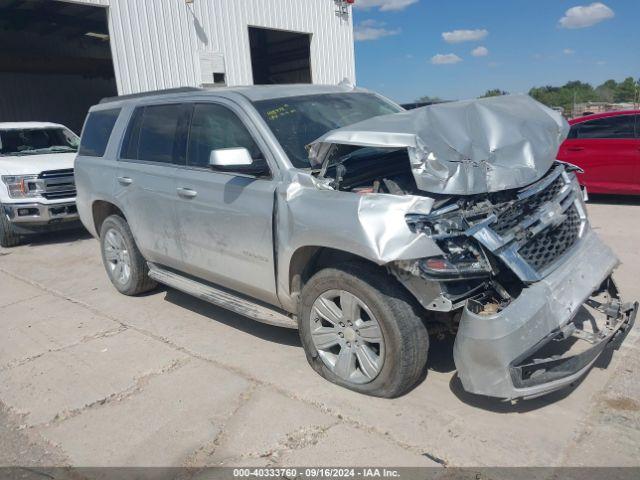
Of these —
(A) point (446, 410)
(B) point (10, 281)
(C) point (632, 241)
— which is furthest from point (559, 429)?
(B) point (10, 281)

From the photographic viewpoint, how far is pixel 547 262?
3275 millimetres

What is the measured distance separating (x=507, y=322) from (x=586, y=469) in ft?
2.55

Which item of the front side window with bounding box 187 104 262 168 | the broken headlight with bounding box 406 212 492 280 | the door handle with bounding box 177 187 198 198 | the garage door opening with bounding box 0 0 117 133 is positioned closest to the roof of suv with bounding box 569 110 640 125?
the front side window with bounding box 187 104 262 168

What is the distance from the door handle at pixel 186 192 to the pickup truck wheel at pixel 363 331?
1.34 m

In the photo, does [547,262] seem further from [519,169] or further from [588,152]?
[588,152]

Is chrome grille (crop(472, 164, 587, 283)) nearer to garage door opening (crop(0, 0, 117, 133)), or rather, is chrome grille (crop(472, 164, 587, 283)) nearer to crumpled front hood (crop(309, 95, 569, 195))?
crumpled front hood (crop(309, 95, 569, 195))

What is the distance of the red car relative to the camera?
8.47 meters

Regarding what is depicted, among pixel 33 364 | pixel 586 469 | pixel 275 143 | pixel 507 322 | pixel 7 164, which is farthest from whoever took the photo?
pixel 7 164

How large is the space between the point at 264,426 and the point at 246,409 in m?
0.25

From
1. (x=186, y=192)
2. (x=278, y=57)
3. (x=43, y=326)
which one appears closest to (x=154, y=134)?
(x=186, y=192)

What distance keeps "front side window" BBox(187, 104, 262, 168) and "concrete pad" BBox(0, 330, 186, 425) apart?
5.17ft

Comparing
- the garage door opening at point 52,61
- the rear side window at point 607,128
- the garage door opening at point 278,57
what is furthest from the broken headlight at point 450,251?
the garage door opening at point 278,57

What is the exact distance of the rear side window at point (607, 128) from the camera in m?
8.62

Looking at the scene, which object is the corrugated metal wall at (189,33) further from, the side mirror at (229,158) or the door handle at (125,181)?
the side mirror at (229,158)
